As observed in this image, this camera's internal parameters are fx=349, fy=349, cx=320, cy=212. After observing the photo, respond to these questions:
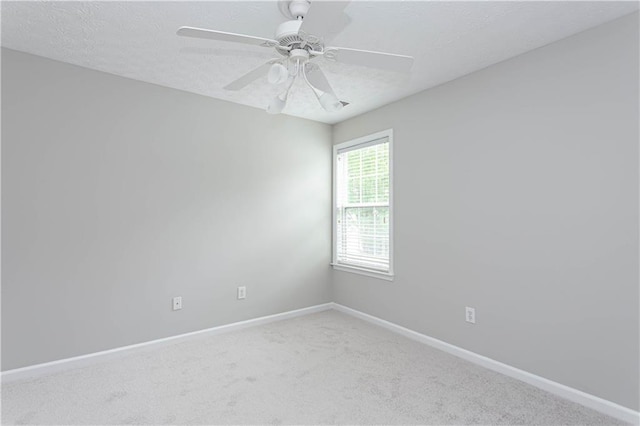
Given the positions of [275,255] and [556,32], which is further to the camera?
[275,255]

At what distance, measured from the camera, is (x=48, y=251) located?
8.97 feet

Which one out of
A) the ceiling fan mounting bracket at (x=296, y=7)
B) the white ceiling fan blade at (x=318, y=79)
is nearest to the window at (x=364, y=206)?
the white ceiling fan blade at (x=318, y=79)

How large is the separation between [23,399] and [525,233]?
12.0 feet

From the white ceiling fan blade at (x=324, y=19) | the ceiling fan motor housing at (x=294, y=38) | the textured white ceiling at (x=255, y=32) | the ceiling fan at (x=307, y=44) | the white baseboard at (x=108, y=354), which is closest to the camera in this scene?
the white ceiling fan blade at (x=324, y=19)

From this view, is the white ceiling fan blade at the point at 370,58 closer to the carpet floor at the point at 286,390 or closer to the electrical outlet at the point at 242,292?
the carpet floor at the point at 286,390

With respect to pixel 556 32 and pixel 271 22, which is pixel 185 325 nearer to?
pixel 271 22

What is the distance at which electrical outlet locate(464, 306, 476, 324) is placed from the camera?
2928mm

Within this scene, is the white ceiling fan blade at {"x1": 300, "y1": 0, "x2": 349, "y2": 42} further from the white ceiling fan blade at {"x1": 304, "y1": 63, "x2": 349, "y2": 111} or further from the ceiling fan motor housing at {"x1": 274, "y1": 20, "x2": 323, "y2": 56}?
the white ceiling fan blade at {"x1": 304, "y1": 63, "x2": 349, "y2": 111}

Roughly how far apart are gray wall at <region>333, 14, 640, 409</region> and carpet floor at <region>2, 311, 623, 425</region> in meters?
0.33

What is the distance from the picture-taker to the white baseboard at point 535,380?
211 centimetres

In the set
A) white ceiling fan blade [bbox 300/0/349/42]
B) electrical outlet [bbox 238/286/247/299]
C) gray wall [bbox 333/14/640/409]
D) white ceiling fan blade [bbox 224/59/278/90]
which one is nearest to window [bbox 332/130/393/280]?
gray wall [bbox 333/14/640/409]

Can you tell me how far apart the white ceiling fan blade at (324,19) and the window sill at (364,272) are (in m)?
2.68

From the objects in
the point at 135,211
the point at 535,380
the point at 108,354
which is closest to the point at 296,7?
the point at 135,211

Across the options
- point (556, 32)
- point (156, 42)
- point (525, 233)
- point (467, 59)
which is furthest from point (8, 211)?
point (556, 32)
